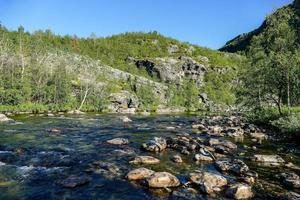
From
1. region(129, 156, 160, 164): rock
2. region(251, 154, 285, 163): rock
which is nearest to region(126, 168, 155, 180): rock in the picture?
region(129, 156, 160, 164): rock

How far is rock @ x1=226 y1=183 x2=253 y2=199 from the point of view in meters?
16.5

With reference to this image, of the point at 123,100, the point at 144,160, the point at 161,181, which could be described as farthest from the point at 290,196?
the point at 123,100

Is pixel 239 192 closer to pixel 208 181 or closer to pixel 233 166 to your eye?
pixel 208 181

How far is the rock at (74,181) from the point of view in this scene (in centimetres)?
1750

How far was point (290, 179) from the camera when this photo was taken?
19.2 m

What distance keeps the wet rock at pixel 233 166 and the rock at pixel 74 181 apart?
28.8 feet

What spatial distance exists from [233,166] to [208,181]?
4.35 m

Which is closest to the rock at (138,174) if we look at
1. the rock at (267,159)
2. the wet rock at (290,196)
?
the wet rock at (290,196)

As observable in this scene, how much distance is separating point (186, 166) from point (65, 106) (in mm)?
78160

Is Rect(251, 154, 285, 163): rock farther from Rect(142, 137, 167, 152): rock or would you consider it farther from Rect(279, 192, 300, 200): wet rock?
Rect(279, 192, 300, 200): wet rock

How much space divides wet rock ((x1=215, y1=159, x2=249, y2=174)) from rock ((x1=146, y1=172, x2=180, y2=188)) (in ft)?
15.6

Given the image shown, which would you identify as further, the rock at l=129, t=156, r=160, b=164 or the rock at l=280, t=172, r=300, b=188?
the rock at l=129, t=156, r=160, b=164

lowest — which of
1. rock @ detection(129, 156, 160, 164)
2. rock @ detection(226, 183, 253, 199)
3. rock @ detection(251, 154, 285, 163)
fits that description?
rock @ detection(226, 183, 253, 199)

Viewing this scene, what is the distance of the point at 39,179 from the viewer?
18.5 meters
